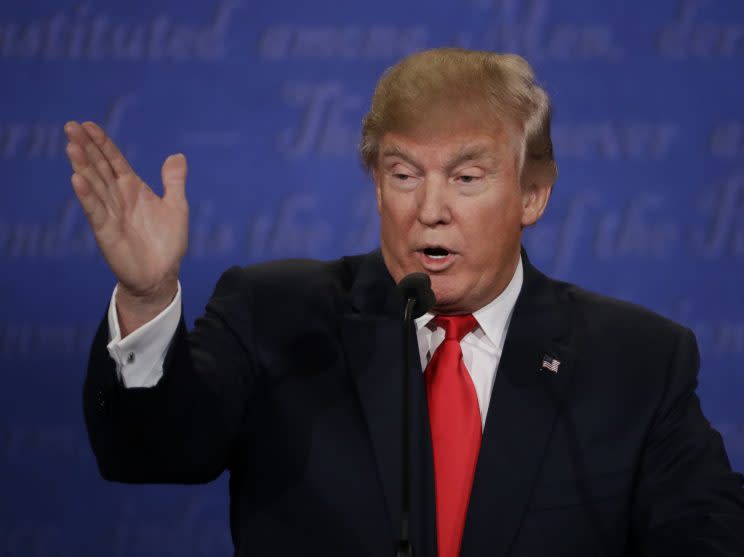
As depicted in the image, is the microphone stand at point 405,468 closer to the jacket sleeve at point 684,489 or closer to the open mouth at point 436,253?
the open mouth at point 436,253

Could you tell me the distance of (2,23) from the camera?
9.23ft

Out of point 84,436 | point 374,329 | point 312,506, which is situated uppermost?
point 374,329

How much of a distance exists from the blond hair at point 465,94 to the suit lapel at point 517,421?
0.25 meters

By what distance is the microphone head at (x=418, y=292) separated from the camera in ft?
4.35

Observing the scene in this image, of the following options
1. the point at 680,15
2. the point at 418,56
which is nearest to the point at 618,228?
the point at 680,15

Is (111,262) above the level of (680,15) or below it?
below

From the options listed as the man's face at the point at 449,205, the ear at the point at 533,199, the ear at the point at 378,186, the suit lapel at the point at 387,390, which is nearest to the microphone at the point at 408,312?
the suit lapel at the point at 387,390

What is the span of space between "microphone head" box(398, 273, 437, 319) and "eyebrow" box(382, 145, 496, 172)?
1.06 ft

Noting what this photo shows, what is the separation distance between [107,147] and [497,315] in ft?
2.23

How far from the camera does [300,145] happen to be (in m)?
2.83

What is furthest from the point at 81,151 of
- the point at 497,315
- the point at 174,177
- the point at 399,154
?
the point at 497,315

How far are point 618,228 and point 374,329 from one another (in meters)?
1.37

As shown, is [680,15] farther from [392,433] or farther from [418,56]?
[392,433]

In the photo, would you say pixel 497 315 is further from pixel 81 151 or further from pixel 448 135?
pixel 81 151
